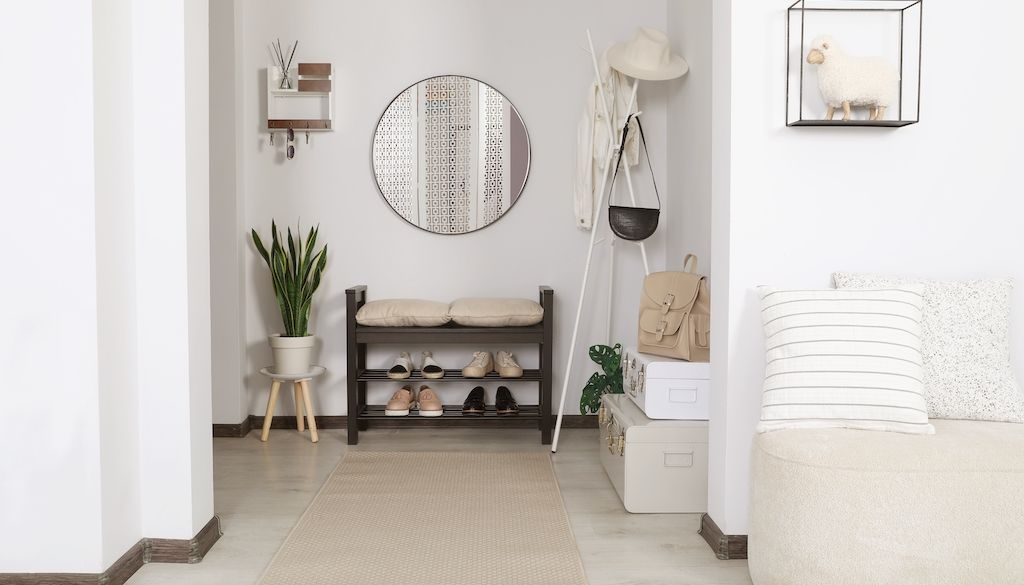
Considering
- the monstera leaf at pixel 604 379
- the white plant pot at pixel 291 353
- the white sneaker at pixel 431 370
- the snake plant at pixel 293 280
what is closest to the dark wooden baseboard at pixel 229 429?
the white plant pot at pixel 291 353

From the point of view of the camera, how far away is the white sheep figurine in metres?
2.45

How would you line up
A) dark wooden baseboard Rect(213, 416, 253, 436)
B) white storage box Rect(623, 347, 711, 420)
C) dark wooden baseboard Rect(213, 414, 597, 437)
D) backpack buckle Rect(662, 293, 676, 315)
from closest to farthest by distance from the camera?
white storage box Rect(623, 347, 711, 420) < backpack buckle Rect(662, 293, 676, 315) < dark wooden baseboard Rect(213, 416, 253, 436) < dark wooden baseboard Rect(213, 414, 597, 437)

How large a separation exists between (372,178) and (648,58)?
5.04 feet

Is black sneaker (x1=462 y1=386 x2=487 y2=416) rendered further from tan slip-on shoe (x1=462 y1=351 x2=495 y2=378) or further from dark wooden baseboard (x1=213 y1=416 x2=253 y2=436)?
dark wooden baseboard (x1=213 y1=416 x2=253 y2=436)

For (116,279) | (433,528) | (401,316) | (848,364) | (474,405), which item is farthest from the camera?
(474,405)

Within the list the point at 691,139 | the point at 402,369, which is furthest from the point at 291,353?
the point at 691,139

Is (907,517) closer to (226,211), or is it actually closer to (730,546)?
(730,546)

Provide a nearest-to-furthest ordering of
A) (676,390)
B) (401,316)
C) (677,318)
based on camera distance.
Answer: (676,390) < (677,318) < (401,316)

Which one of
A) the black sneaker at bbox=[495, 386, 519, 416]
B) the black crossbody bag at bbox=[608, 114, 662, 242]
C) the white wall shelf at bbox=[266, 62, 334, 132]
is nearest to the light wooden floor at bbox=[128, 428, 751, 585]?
the black sneaker at bbox=[495, 386, 519, 416]

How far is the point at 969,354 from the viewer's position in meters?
2.38

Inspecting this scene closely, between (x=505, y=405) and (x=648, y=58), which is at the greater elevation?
(x=648, y=58)

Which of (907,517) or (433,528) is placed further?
(433,528)

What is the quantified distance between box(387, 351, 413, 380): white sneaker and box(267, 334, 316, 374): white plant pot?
411mm

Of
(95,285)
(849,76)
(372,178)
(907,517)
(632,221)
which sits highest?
(849,76)
